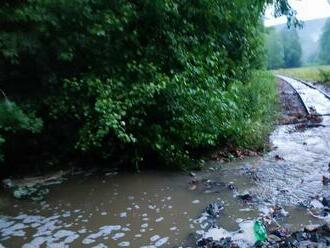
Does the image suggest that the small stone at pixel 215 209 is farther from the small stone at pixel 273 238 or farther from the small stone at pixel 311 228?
the small stone at pixel 311 228

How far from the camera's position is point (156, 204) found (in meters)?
7.14

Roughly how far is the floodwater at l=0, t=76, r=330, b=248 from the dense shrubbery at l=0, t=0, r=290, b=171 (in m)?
0.83

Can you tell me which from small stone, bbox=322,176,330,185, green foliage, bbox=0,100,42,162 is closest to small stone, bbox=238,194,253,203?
small stone, bbox=322,176,330,185

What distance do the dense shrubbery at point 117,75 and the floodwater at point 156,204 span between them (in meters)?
0.83

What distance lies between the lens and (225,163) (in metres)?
9.49

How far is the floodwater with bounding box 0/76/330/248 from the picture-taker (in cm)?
590

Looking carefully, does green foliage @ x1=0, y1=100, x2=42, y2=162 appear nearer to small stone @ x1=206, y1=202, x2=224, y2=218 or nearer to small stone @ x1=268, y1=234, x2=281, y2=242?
small stone @ x1=206, y1=202, x2=224, y2=218

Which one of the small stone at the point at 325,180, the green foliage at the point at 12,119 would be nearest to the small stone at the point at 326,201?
the small stone at the point at 325,180

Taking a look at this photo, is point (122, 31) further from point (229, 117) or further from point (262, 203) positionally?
point (262, 203)

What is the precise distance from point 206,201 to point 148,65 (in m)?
3.02

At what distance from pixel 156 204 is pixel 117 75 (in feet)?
9.09

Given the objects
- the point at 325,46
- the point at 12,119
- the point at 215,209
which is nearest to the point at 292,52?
the point at 325,46

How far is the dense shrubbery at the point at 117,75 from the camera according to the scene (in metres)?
7.62

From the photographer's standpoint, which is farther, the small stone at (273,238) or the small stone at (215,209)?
the small stone at (215,209)
